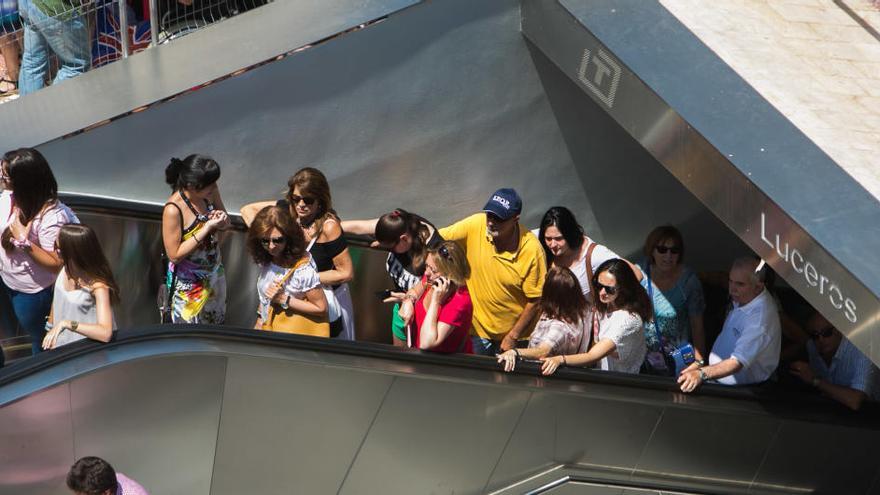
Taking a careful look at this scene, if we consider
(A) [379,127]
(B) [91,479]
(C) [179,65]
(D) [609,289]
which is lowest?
(B) [91,479]

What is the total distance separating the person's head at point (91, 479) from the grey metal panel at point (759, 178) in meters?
3.42

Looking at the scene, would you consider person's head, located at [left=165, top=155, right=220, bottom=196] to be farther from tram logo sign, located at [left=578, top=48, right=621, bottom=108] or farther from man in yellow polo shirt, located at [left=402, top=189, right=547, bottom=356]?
tram logo sign, located at [left=578, top=48, right=621, bottom=108]

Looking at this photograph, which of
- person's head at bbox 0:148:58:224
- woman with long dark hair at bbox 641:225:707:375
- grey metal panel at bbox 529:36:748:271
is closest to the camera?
person's head at bbox 0:148:58:224

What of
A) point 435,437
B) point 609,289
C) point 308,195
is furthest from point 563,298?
point 308,195

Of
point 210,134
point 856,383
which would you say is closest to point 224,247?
point 210,134

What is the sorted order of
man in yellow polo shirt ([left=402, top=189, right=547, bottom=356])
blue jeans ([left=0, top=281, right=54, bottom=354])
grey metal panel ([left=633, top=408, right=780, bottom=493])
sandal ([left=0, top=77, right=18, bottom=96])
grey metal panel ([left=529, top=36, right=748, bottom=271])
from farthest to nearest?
1. grey metal panel ([left=529, top=36, right=748, bottom=271])
2. sandal ([left=0, top=77, right=18, bottom=96])
3. man in yellow polo shirt ([left=402, top=189, right=547, bottom=356])
4. grey metal panel ([left=633, top=408, right=780, bottom=493])
5. blue jeans ([left=0, top=281, right=54, bottom=354])

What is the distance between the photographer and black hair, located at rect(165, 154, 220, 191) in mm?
7102

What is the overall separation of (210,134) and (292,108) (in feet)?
1.75

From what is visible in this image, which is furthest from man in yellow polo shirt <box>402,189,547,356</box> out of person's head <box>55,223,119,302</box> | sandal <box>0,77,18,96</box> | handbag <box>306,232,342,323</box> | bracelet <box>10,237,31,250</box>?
sandal <box>0,77,18,96</box>

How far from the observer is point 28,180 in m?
→ 6.91

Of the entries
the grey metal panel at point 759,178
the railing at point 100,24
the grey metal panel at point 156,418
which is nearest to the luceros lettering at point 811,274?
the grey metal panel at point 759,178

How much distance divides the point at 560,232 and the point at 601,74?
95 centimetres

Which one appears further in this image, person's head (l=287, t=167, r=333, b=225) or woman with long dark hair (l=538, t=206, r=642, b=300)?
woman with long dark hair (l=538, t=206, r=642, b=300)

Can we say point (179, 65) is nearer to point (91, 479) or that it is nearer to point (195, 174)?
point (195, 174)
